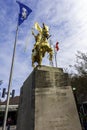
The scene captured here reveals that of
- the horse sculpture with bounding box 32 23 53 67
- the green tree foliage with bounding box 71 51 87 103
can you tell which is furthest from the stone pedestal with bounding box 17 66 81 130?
the green tree foliage with bounding box 71 51 87 103

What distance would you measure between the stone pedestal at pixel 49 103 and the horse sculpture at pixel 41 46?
0.86 metres

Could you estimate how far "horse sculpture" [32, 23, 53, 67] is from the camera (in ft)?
37.2

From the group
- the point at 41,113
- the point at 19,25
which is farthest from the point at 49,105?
the point at 19,25

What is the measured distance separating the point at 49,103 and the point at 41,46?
3.38 metres

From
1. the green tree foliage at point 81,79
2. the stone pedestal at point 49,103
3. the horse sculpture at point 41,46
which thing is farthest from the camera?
the green tree foliage at point 81,79

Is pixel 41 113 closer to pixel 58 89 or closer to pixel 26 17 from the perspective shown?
pixel 58 89

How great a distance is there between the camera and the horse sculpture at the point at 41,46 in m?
11.3

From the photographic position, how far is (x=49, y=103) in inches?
382

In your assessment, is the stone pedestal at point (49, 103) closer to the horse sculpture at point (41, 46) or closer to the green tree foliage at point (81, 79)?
the horse sculpture at point (41, 46)

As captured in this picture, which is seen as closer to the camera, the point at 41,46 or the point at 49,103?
the point at 49,103

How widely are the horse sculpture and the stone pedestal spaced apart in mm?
856

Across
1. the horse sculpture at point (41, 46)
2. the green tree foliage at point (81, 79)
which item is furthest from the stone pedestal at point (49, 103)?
the green tree foliage at point (81, 79)

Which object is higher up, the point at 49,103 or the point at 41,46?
the point at 41,46

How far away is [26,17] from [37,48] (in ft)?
12.5
